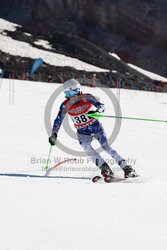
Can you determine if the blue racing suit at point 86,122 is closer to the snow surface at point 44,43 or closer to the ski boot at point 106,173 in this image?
the ski boot at point 106,173

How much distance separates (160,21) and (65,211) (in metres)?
51.7

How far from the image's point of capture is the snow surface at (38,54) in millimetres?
36519

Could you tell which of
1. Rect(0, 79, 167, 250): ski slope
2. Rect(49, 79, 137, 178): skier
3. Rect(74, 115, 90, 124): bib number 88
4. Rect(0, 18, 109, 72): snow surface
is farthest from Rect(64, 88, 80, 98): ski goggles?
Rect(0, 18, 109, 72): snow surface

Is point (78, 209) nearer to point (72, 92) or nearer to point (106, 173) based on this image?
point (106, 173)

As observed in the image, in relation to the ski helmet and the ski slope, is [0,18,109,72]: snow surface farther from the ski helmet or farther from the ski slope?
the ski helmet

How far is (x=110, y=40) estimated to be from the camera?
174ft

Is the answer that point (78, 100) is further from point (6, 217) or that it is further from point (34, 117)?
point (34, 117)

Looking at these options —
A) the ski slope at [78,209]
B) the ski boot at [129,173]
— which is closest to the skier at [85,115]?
the ski boot at [129,173]

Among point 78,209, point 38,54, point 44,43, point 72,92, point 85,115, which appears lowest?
point 78,209

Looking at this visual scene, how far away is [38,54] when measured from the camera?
37.7 metres

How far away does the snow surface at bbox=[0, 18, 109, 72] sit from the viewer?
120 feet

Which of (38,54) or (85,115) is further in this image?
(38,54)

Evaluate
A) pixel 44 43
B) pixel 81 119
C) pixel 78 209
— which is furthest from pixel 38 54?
pixel 78 209

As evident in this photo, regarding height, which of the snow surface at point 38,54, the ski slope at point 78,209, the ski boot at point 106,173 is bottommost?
the ski slope at point 78,209
